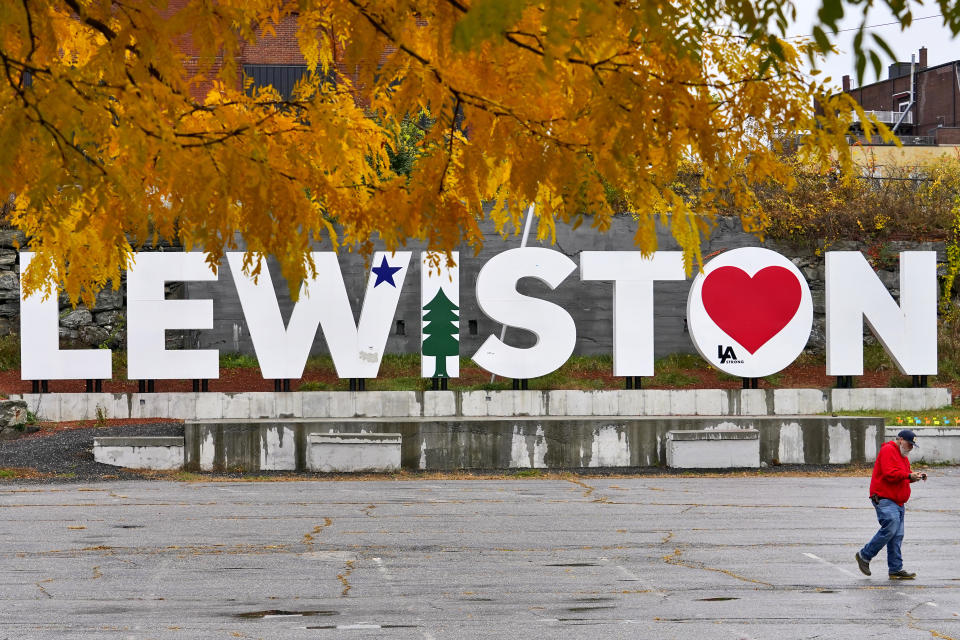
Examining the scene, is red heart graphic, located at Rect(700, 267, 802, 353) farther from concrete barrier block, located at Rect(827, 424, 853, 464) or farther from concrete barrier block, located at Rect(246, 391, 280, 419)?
concrete barrier block, located at Rect(246, 391, 280, 419)

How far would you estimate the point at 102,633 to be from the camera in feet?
25.8

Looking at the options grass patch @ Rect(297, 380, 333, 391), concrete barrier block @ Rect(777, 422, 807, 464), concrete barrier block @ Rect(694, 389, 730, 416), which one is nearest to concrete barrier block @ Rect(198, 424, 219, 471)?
grass patch @ Rect(297, 380, 333, 391)

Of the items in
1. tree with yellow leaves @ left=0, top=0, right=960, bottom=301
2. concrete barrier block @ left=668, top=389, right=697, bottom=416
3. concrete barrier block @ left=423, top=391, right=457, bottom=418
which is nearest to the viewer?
tree with yellow leaves @ left=0, top=0, right=960, bottom=301

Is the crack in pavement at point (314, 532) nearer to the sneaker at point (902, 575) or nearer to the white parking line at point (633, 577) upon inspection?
the white parking line at point (633, 577)

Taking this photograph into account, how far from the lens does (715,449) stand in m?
20.3

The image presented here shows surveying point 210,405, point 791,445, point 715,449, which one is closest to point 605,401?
point 715,449

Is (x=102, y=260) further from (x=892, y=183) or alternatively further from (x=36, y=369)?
(x=892, y=183)

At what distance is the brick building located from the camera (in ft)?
174

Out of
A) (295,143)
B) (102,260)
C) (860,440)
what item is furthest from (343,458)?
(295,143)

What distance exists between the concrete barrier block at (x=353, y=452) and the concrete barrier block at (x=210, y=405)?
5009 millimetres

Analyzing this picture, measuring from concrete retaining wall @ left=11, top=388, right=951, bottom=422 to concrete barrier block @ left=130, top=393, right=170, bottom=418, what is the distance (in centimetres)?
2

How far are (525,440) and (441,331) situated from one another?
4141 mm

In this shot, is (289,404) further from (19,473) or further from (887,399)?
(887,399)

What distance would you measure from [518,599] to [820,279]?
23.0 meters
